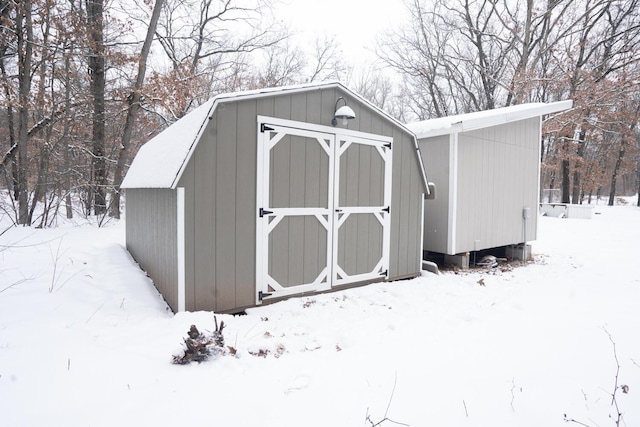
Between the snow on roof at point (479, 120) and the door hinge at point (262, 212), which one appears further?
the snow on roof at point (479, 120)

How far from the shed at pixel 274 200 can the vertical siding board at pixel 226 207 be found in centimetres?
1

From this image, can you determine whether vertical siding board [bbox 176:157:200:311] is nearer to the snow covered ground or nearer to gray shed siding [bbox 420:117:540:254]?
the snow covered ground

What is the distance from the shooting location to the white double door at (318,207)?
386cm

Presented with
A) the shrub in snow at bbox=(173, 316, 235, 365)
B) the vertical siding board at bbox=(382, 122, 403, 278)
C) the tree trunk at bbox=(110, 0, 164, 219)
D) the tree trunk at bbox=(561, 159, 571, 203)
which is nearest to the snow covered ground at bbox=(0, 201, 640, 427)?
the shrub in snow at bbox=(173, 316, 235, 365)

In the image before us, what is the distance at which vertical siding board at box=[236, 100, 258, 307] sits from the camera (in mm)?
3621

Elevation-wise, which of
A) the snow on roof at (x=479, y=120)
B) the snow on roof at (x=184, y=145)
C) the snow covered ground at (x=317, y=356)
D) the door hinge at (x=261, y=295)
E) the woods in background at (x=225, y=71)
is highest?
the woods in background at (x=225, y=71)

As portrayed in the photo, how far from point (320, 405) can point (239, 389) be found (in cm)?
52

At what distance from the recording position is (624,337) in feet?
10.5

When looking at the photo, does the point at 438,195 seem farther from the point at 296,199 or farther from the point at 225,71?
the point at 225,71

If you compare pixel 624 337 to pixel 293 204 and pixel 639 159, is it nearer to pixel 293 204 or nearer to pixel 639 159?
pixel 293 204

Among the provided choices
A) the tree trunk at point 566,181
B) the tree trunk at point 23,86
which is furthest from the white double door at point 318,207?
the tree trunk at point 566,181

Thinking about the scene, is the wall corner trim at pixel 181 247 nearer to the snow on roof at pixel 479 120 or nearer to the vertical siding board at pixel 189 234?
the vertical siding board at pixel 189 234

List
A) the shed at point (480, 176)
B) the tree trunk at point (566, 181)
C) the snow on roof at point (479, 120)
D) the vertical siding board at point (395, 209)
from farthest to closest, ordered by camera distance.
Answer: the tree trunk at point (566, 181)
the shed at point (480, 176)
the snow on roof at point (479, 120)
the vertical siding board at point (395, 209)

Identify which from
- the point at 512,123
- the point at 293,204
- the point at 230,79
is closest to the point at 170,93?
the point at 230,79
